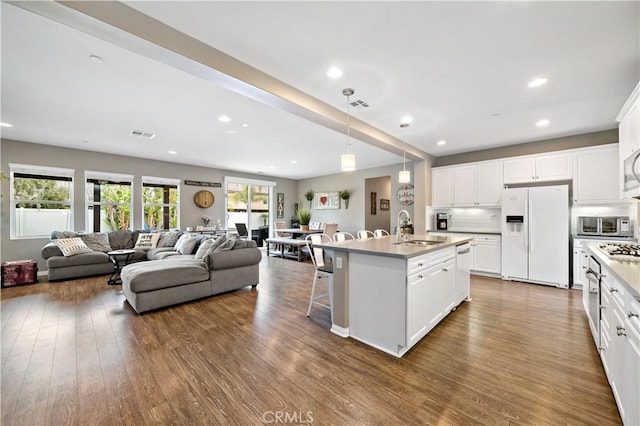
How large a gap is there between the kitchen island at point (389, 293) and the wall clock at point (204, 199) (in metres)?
6.23

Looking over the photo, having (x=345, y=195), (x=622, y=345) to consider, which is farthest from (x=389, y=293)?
(x=345, y=195)

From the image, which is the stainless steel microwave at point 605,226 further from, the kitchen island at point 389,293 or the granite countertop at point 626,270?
the kitchen island at point 389,293

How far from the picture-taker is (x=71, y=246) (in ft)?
16.6

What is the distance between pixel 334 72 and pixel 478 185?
430 cm

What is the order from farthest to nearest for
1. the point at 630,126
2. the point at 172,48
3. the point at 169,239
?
the point at 169,239
the point at 630,126
the point at 172,48

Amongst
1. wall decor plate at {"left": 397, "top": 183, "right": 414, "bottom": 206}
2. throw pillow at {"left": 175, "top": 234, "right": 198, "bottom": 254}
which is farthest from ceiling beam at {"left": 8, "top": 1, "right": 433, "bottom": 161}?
wall decor plate at {"left": 397, "top": 183, "right": 414, "bottom": 206}

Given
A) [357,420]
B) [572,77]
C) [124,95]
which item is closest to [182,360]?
[357,420]

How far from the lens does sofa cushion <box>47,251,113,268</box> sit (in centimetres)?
479

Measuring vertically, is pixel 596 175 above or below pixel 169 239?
above

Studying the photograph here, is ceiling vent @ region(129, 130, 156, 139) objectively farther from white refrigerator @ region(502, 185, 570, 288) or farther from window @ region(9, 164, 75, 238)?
white refrigerator @ region(502, 185, 570, 288)

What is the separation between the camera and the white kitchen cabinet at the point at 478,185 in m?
5.23

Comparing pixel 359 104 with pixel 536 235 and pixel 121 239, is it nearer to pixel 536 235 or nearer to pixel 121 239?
pixel 536 235

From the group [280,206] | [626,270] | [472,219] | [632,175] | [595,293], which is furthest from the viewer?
[280,206]

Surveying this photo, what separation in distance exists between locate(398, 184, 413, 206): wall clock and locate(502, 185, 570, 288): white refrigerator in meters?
2.55
